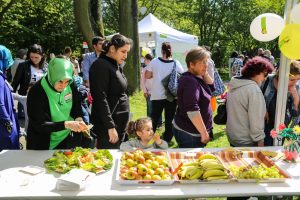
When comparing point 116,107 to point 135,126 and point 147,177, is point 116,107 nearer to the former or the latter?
point 135,126

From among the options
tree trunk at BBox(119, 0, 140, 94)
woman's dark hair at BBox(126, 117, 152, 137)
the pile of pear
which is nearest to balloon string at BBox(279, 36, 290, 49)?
the pile of pear

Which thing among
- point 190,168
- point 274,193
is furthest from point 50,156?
point 274,193

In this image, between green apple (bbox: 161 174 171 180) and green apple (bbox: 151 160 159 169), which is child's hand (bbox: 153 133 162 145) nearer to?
green apple (bbox: 151 160 159 169)

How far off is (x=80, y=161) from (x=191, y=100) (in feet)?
3.31

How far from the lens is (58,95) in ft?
8.77

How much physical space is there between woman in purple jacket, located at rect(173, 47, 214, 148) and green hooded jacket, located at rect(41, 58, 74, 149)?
0.92 metres

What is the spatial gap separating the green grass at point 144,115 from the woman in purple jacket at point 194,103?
205 centimetres

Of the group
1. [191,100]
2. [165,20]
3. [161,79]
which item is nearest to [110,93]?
[191,100]

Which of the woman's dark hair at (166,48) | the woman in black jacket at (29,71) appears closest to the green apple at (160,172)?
the woman's dark hair at (166,48)

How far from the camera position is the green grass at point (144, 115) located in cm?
528

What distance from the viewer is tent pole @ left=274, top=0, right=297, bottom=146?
2838 mm

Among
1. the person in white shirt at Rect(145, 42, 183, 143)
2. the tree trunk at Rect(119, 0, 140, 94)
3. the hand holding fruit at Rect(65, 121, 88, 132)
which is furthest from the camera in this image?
the tree trunk at Rect(119, 0, 140, 94)

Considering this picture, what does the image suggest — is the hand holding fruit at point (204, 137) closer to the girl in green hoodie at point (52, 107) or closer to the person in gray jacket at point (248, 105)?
the person in gray jacket at point (248, 105)

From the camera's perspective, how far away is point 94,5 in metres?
10.5
